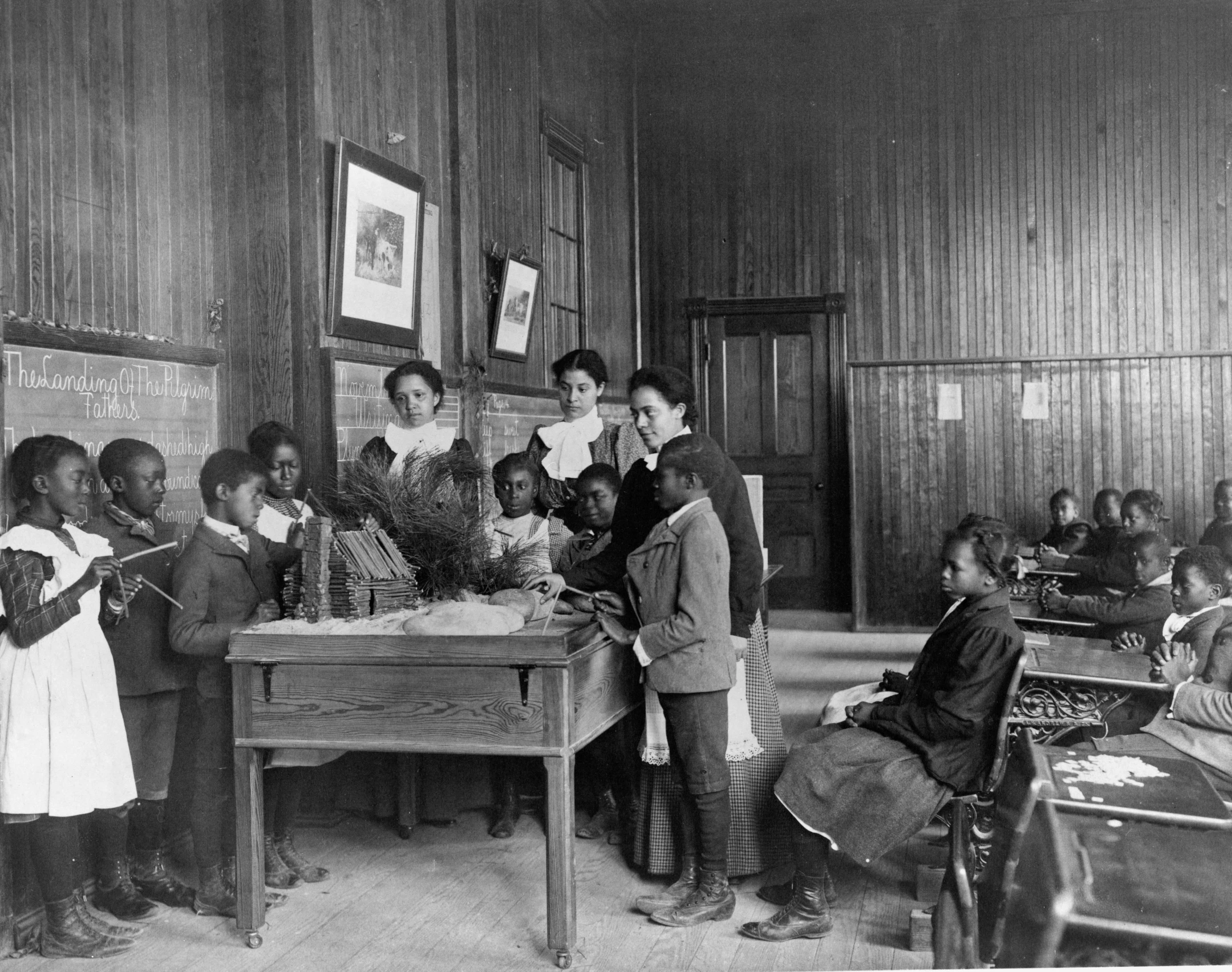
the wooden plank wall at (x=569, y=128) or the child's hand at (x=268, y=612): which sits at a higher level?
the wooden plank wall at (x=569, y=128)

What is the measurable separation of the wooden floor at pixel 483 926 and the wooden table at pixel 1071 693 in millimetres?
633

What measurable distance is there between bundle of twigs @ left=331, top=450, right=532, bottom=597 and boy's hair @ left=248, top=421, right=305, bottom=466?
0.54m

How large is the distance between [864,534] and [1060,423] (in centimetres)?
159

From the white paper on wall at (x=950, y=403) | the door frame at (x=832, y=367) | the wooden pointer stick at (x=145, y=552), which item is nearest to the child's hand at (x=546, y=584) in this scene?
the wooden pointer stick at (x=145, y=552)

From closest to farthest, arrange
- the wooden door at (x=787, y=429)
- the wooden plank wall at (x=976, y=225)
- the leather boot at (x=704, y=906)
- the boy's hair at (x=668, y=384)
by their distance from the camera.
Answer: the leather boot at (x=704, y=906), the boy's hair at (x=668, y=384), the wooden plank wall at (x=976, y=225), the wooden door at (x=787, y=429)

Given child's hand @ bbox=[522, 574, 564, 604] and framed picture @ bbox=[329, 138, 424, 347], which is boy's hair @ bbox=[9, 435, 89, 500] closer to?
child's hand @ bbox=[522, 574, 564, 604]

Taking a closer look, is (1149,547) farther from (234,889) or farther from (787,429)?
(787,429)

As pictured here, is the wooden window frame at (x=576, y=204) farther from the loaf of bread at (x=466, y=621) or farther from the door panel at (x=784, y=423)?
the loaf of bread at (x=466, y=621)

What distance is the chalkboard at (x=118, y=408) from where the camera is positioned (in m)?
3.32

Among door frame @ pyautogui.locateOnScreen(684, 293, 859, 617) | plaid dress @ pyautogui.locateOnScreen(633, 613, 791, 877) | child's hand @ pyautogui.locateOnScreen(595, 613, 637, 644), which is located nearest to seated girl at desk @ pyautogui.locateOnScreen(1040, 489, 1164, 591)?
plaid dress @ pyautogui.locateOnScreen(633, 613, 791, 877)

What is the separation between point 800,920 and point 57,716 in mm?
1985

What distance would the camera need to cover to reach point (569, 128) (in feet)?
25.7

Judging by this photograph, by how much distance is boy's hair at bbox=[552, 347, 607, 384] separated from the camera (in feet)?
14.8

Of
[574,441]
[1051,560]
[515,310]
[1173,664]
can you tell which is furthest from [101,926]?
[1051,560]
